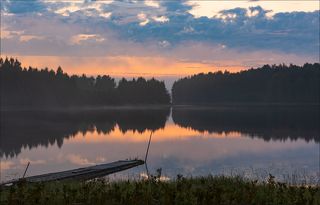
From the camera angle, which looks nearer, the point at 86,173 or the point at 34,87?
the point at 86,173

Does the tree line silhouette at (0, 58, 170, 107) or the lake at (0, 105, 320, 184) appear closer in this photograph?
the lake at (0, 105, 320, 184)

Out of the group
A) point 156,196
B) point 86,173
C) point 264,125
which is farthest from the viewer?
point 264,125

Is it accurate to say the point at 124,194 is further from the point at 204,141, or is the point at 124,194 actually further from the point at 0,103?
the point at 0,103

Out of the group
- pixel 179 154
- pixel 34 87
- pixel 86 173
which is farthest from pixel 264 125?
pixel 34 87

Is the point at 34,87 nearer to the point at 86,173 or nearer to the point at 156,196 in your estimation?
the point at 86,173

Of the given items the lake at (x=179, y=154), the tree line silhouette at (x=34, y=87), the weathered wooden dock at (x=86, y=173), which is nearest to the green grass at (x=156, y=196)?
the weathered wooden dock at (x=86, y=173)

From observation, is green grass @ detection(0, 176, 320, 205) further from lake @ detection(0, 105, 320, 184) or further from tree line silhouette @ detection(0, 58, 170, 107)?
tree line silhouette @ detection(0, 58, 170, 107)

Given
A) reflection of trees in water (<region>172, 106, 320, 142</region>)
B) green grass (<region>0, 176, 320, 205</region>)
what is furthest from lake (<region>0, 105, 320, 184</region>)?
green grass (<region>0, 176, 320, 205</region>)

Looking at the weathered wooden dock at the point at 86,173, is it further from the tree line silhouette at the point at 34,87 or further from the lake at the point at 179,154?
the tree line silhouette at the point at 34,87

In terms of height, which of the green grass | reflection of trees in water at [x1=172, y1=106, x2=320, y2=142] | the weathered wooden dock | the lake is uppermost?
the green grass

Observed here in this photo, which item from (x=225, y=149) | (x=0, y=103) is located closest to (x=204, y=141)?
(x=225, y=149)

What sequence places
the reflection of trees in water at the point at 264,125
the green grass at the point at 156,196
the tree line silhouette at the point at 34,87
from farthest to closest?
the tree line silhouette at the point at 34,87 → the reflection of trees in water at the point at 264,125 → the green grass at the point at 156,196

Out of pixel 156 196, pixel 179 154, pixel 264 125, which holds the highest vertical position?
pixel 156 196

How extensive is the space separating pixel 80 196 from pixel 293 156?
31.8 meters
